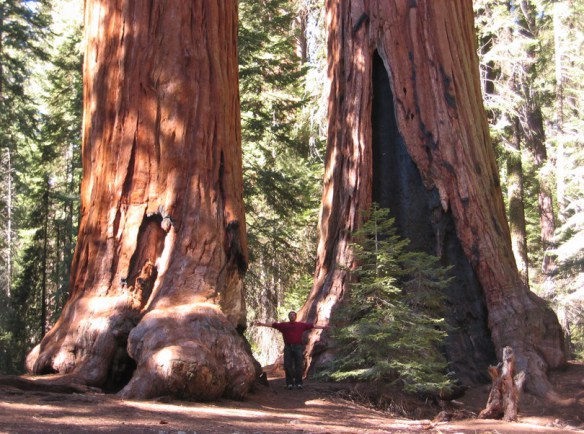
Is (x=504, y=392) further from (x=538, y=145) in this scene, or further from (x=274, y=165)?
(x=538, y=145)

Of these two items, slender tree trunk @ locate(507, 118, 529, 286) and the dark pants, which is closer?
the dark pants

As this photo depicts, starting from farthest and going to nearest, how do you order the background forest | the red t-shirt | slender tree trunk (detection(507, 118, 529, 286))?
slender tree trunk (detection(507, 118, 529, 286)) → the background forest → the red t-shirt

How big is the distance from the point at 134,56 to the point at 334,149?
15.2ft

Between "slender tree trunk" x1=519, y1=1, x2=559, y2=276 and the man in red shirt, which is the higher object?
"slender tree trunk" x1=519, y1=1, x2=559, y2=276

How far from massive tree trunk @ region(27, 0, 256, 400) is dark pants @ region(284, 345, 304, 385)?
1391 millimetres

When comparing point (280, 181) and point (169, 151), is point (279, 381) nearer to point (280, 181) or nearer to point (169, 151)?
point (169, 151)

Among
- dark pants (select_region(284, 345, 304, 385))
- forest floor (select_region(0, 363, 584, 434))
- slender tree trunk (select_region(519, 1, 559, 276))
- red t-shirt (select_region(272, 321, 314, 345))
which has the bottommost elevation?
forest floor (select_region(0, 363, 584, 434))

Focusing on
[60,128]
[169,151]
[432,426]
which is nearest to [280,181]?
[60,128]

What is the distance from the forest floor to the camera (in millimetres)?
5215

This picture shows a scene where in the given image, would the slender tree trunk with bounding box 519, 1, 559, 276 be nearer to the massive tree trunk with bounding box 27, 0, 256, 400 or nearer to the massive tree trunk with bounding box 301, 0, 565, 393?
the massive tree trunk with bounding box 301, 0, 565, 393

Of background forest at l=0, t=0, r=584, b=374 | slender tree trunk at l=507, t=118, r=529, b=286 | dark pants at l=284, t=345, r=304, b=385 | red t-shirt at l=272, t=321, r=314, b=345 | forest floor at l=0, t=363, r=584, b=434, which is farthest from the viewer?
slender tree trunk at l=507, t=118, r=529, b=286

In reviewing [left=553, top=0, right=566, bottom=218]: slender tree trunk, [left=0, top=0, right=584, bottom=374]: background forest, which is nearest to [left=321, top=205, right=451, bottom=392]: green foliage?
[left=0, top=0, right=584, bottom=374]: background forest

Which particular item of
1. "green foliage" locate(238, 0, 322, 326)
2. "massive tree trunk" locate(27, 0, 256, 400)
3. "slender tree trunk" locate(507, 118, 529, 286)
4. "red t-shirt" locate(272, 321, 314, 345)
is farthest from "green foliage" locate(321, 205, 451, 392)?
"slender tree trunk" locate(507, 118, 529, 286)

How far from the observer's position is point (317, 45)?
20828mm
